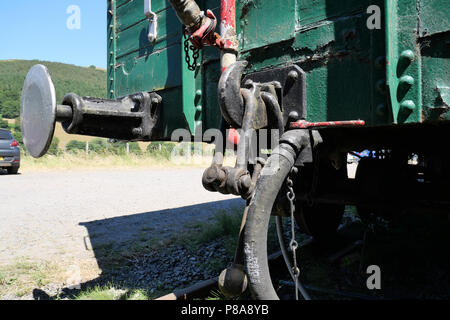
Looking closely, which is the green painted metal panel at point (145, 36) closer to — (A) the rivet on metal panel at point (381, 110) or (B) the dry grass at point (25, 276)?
(A) the rivet on metal panel at point (381, 110)

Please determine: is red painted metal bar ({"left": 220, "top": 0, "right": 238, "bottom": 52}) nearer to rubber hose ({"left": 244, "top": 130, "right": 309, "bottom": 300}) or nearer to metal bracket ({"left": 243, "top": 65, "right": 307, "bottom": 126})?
metal bracket ({"left": 243, "top": 65, "right": 307, "bottom": 126})

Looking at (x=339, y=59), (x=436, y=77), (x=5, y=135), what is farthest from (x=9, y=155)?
(x=436, y=77)

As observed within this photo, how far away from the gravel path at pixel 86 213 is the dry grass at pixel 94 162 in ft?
17.2

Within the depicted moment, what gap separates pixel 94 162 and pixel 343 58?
1653 cm

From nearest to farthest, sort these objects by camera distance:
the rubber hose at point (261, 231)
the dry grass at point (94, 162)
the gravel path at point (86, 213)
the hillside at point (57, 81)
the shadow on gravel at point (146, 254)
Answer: the rubber hose at point (261, 231), the shadow on gravel at point (146, 254), the gravel path at point (86, 213), the dry grass at point (94, 162), the hillside at point (57, 81)

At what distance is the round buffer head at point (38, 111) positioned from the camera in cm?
188

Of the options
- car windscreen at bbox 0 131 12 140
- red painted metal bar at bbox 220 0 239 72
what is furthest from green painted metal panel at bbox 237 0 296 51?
car windscreen at bbox 0 131 12 140

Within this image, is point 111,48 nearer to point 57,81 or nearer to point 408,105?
point 408,105

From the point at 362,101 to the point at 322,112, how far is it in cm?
22

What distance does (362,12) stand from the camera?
192 centimetres

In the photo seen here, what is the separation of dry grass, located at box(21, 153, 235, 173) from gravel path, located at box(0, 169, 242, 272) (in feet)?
17.2

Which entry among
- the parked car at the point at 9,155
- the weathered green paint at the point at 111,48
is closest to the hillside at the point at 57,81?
the parked car at the point at 9,155
